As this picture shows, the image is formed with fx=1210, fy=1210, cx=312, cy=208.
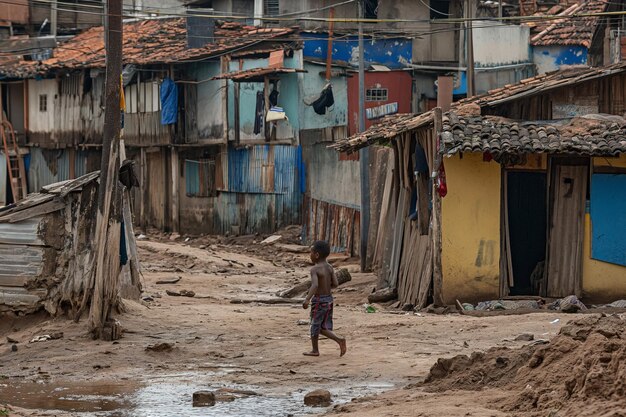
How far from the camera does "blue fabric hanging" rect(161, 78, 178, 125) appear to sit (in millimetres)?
37281

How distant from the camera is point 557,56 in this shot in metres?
38.6

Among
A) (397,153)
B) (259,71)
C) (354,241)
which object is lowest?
(354,241)

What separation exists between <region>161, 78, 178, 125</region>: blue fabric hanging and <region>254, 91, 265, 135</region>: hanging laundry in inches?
128

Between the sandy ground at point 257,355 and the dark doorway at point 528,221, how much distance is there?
8.17ft

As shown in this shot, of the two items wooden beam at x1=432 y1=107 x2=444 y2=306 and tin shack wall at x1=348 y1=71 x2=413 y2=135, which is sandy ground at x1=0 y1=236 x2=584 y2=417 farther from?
tin shack wall at x1=348 y1=71 x2=413 y2=135

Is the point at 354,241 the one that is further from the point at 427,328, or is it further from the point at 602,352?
the point at 602,352

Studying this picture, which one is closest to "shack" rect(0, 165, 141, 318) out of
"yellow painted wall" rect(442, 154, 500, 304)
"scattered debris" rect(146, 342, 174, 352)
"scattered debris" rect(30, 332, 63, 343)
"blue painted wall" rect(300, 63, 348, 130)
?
"scattered debris" rect(30, 332, 63, 343)

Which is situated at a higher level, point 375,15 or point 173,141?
point 375,15

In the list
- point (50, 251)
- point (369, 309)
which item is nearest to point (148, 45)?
point (369, 309)

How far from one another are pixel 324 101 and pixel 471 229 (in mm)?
16162

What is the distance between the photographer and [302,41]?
115 ft

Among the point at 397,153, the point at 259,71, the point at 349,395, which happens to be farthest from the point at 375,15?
the point at 349,395

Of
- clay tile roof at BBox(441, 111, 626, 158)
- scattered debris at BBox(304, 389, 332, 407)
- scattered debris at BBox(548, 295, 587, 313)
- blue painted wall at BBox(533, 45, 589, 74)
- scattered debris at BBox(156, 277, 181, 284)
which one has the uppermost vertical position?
blue painted wall at BBox(533, 45, 589, 74)

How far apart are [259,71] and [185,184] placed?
6064 mm
